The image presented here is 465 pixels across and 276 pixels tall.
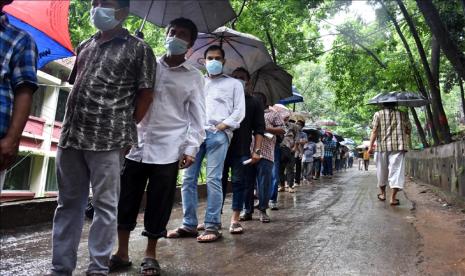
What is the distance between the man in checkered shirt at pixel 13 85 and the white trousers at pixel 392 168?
692 cm

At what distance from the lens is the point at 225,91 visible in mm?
4637

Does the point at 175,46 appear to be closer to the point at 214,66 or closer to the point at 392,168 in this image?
the point at 214,66

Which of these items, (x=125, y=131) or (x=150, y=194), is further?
(x=150, y=194)

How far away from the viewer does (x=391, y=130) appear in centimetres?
800

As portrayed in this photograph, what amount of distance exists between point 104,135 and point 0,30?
0.82m

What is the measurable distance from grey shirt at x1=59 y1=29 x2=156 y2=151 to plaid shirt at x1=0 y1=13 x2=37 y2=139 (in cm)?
51

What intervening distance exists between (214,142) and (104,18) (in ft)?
6.39

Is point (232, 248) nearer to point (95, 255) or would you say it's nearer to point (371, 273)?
point (371, 273)

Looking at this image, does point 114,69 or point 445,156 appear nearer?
point 114,69

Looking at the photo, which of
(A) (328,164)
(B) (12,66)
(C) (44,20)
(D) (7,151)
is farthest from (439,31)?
(A) (328,164)

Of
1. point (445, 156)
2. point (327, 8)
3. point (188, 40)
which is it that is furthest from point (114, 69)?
point (327, 8)

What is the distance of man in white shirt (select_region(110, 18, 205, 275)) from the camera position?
10.7 ft

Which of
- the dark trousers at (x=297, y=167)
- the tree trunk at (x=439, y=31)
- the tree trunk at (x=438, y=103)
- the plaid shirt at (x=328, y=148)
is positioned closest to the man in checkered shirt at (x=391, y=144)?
the tree trunk at (x=439, y=31)

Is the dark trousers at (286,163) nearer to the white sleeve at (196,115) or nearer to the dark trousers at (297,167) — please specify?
the dark trousers at (297,167)
